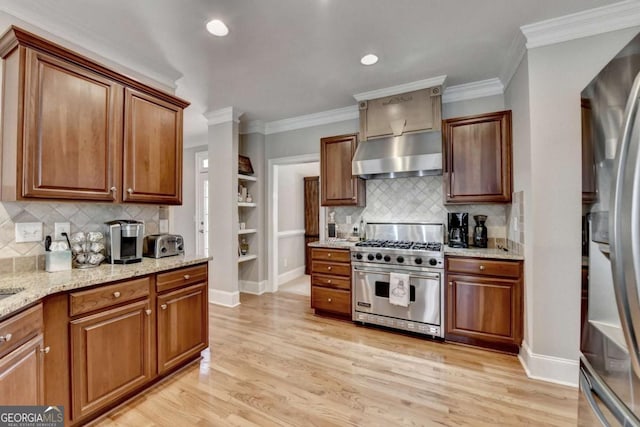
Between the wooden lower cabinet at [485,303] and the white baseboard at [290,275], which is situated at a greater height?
the wooden lower cabinet at [485,303]

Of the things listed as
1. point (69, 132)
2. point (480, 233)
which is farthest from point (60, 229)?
point (480, 233)

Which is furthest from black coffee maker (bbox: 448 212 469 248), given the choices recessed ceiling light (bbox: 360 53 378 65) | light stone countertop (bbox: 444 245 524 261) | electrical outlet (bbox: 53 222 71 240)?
electrical outlet (bbox: 53 222 71 240)

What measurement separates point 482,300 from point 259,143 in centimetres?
373

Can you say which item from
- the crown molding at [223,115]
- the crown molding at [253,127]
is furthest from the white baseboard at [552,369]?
the crown molding at [253,127]

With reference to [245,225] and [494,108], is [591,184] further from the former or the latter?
[245,225]

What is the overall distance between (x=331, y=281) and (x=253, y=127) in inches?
109

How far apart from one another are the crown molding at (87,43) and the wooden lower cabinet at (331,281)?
8.24 feet

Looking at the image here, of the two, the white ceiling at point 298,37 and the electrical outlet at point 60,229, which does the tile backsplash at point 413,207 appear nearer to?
the white ceiling at point 298,37

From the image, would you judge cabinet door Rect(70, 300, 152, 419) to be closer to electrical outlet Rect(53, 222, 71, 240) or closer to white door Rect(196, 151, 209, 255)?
electrical outlet Rect(53, 222, 71, 240)

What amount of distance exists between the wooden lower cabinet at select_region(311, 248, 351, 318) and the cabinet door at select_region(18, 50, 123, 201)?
7.18 ft

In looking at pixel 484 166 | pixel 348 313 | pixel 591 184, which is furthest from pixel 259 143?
pixel 591 184

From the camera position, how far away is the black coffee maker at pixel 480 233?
9.94 ft

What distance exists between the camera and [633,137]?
0.71 meters

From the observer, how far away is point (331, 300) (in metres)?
3.35
